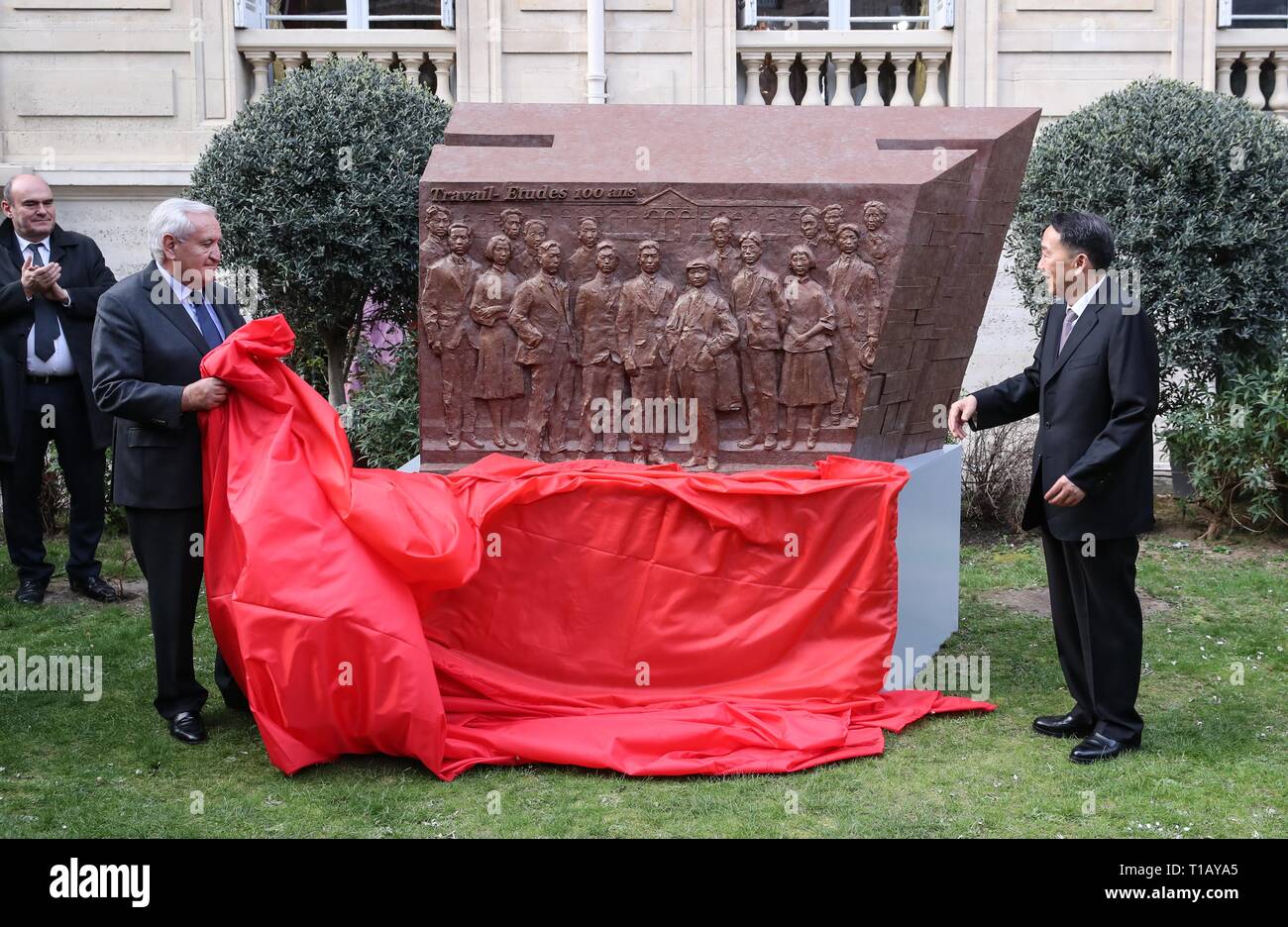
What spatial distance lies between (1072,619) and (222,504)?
2.93 metres

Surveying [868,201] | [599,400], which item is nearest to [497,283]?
[599,400]

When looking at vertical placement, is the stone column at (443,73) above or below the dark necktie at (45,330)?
above

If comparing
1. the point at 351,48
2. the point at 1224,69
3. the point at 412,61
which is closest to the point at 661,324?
the point at 412,61

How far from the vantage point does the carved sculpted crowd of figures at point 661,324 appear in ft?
16.8

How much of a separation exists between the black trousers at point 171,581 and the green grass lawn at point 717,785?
→ 213 mm

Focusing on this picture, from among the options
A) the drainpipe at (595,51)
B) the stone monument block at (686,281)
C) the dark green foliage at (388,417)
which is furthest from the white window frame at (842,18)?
the stone monument block at (686,281)

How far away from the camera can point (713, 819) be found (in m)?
3.98

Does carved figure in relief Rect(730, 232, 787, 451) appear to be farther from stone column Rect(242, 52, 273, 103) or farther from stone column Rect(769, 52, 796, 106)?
stone column Rect(242, 52, 273, 103)

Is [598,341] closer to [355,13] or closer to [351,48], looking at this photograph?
[351,48]

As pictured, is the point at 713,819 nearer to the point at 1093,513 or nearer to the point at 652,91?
the point at 1093,513

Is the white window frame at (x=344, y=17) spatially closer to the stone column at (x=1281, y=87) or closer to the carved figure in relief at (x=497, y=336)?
the carved figure in relief at (x=497, y=336)

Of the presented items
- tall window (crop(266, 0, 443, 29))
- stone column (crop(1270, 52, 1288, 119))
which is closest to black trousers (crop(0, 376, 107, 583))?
tall window (crop(266, 0, 443, 29))

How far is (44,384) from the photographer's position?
649 cm

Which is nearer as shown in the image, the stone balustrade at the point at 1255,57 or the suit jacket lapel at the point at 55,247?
the suit jacket lapel at the point at 55,247
